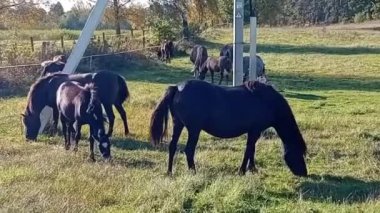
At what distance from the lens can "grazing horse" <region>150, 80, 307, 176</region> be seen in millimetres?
8055

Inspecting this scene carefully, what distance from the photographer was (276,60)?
3166 centimetres

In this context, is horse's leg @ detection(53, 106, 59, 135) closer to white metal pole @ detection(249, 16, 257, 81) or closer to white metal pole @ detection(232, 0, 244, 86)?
white metal pole @ detection(232, 0, 244, 86)

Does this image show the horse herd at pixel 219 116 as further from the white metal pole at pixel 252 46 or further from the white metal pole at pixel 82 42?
the white metal pole at pixel 252 46

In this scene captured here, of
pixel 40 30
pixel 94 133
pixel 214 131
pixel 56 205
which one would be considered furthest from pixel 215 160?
pixel 40 30

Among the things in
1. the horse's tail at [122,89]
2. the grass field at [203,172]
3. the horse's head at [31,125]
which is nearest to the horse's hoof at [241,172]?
the grass field at [203,172]

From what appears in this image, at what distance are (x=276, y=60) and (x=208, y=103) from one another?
78.9 feet

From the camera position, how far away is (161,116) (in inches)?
323

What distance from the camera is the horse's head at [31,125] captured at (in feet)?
36.3

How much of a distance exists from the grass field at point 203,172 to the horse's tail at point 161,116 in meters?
0.51

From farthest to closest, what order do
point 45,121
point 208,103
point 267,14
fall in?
point 267,14, point 45,121, point 208,103

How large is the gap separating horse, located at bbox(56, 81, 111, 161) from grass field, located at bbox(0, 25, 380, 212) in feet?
1.12

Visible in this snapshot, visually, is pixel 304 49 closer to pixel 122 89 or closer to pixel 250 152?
pixel 122 89

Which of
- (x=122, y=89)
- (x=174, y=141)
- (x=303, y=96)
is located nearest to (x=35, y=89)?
(x=122, y=89)

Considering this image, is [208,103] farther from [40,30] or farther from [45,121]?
[40,30]
